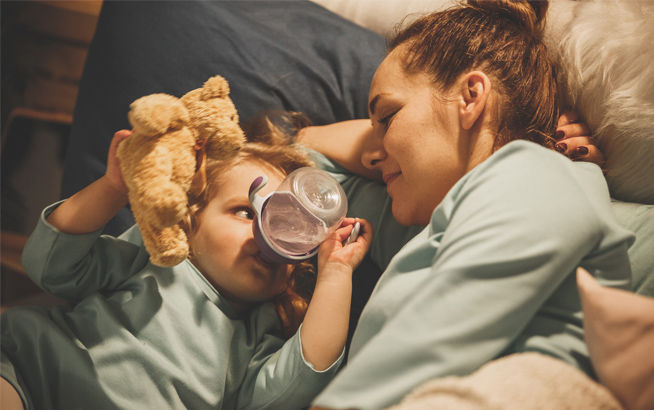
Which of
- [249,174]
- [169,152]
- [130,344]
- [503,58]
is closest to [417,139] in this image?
[503,58]

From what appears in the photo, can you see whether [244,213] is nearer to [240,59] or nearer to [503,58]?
[240,59]

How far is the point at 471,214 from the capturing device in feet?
2.24

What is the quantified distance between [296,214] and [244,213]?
12cm

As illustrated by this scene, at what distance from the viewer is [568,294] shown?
0.69m

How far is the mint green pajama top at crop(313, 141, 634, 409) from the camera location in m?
0.59

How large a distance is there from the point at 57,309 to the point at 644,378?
103 centimetres

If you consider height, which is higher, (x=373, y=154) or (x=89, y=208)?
(x=373, y=154)

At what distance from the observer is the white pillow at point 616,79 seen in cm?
83

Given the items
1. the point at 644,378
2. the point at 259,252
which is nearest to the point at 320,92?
the point at 259,252

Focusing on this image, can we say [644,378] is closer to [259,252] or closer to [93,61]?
[259,252]

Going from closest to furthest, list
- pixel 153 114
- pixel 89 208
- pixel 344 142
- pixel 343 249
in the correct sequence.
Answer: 1. pixel 153 114
2. pixel 89 208
3. pixel 343 249
4. pixel 344 142

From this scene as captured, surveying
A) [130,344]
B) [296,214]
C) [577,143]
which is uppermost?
[577,143]

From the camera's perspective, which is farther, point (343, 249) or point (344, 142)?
point (344, 142)

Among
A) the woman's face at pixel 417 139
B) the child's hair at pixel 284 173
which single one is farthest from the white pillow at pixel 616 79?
the child's hair at pixel 284 173
